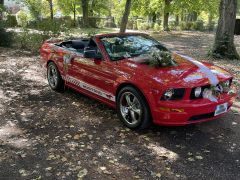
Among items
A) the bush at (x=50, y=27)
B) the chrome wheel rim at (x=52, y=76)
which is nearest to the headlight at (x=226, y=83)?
the chrome wheel rim at (x=52, y=76)

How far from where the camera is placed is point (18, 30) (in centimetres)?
1541

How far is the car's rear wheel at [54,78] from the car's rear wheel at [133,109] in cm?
248

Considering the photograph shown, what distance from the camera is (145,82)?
201 inches

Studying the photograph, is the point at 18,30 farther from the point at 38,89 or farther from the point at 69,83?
the point at 69,83

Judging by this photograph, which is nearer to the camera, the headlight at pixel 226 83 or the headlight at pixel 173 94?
the headlight at pixel 173 94

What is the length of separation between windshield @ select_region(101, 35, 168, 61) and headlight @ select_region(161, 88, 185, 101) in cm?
138

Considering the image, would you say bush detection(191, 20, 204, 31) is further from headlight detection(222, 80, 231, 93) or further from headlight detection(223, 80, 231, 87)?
headlight detection(222, 80, 231, 93)

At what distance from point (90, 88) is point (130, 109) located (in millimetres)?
1245

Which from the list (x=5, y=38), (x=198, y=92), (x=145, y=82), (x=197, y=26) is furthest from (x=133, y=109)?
(x=197, y=26)

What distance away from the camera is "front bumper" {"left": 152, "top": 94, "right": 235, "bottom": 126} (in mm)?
4848

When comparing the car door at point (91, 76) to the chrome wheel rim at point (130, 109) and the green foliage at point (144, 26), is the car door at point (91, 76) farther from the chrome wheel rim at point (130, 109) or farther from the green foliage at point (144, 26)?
the green foliage at point (144, 26)

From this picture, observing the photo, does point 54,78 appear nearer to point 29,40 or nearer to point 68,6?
point 29,40

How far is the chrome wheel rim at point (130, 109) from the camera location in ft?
17.6

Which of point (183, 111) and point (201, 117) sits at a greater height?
point (183, 111)
